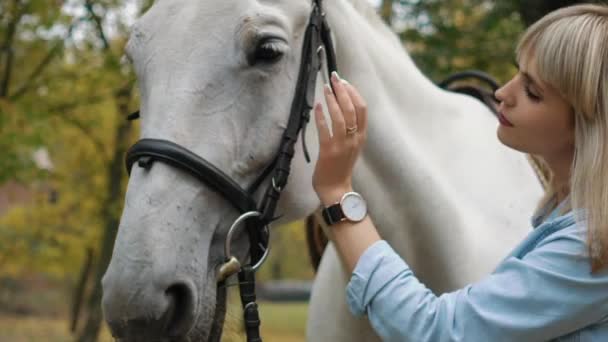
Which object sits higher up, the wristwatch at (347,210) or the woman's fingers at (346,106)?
the woman's fingers at (346,106)

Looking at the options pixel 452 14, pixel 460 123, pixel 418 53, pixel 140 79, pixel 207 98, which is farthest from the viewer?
pixel 452 14

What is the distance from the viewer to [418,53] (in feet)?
23.1

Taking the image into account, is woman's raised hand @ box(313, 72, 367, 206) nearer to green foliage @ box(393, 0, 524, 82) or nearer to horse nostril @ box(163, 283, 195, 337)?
horse nostril @ box(163, 283, 195, 337)

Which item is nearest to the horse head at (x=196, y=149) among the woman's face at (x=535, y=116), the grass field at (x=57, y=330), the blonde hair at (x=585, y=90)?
the woman's face at (x=535, y=116)

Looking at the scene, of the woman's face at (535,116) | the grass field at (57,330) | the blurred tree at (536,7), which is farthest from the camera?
the grass field at (57,330)

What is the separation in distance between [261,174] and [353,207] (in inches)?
13.8

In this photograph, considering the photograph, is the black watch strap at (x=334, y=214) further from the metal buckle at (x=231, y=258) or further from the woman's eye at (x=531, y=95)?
the woman's eye at (x=531, y=95)

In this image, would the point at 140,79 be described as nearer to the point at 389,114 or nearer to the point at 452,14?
the point at 389,114

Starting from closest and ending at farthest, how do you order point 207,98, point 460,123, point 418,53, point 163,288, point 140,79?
1. point 163,288
2. point 207,98
3. point 140,79
4. point 460,123
5. point 418,53

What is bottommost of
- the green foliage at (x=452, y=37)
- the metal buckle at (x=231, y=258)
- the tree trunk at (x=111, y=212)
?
the tree trunk at (x=111, y=212)

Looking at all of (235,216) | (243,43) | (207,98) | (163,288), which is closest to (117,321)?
(163,288)

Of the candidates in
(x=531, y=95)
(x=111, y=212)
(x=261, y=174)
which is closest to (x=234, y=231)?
(x=261, y=174)

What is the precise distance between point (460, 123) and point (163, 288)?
1.70 meters

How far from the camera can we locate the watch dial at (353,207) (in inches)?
78.7
